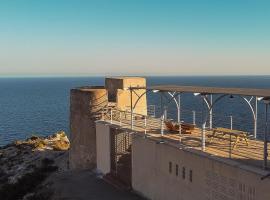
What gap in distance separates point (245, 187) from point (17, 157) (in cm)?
2587

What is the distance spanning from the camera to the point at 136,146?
19.1 metres

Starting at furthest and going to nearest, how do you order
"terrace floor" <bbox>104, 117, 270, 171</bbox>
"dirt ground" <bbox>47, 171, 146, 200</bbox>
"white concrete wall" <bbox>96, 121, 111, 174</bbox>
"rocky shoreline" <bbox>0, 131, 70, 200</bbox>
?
"rocky shoreline" <bbox>0, 131, 70, 200</bbox>, "white concrete wall" <bbox>96, 121, 111, 174</bbox>, "dirt ground" <bbox>47, 171, 146, 200</bbox>, "terrace floor" <bbox>104, 117, 270, 171</bbox>

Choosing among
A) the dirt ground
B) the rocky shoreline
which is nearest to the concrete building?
the dirt ground

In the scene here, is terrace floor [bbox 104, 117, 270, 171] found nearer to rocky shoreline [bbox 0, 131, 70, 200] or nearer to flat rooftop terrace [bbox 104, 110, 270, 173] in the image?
flat rooftop terrace [bbox 104, 110, 270, 173]

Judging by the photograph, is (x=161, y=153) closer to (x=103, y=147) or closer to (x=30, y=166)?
(x=103, y=147)

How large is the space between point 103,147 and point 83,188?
117 inches

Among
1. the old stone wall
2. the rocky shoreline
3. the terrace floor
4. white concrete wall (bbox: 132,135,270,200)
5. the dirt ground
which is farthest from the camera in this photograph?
the old stone wall

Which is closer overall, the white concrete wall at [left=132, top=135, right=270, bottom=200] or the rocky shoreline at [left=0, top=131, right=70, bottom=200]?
the white concrete wall at [left=132, top=135, right=270, bottom=200]

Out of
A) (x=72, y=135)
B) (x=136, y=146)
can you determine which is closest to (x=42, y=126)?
(x=72, y=135)

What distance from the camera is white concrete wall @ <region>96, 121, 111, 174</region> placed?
22312 millimetres

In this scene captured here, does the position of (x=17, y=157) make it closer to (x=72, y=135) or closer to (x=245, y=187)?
(x=72, y=135)

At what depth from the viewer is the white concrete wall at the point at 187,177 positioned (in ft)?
41.5

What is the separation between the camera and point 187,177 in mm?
15484

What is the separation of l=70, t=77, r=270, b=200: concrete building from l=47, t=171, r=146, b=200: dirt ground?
2.25ft
